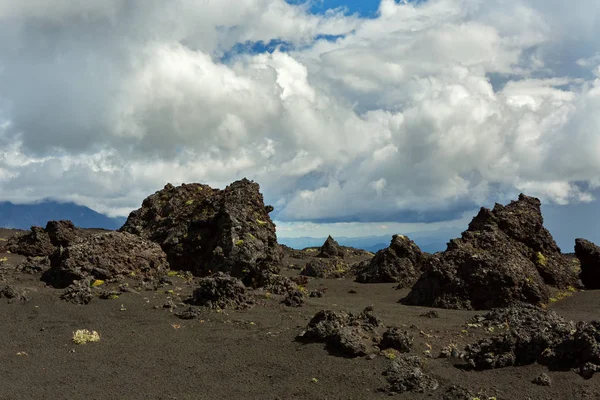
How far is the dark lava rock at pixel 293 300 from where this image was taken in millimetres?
20953

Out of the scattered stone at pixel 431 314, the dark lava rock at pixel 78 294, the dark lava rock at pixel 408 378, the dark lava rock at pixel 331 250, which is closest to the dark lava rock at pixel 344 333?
the dark lava rock at pixel 408 378

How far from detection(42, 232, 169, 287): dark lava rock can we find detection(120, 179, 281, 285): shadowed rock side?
205 centimetres

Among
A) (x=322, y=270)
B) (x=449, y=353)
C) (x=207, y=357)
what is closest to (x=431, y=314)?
(x=449, y=353)

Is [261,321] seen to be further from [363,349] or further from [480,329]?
[480,329]

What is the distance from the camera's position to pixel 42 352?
15398mm

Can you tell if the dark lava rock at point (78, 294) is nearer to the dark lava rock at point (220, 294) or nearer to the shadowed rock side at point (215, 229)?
the dark lava rock at point (220, 294)

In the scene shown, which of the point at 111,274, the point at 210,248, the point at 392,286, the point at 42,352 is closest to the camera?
the point at 42,352

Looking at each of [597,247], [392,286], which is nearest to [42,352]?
[392,286]

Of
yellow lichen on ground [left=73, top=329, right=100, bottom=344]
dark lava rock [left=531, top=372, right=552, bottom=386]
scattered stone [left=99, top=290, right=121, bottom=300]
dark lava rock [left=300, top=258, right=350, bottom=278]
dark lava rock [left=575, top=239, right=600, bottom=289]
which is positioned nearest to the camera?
dark lava rock [left=531, top=372, right=552, bottom=386]

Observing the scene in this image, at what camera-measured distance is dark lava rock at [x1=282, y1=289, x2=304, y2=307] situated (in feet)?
68.7

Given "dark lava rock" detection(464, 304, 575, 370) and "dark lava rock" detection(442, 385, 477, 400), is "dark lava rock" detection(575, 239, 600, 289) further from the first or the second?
"dark lava rock" detection(442, 385, 477, 400)

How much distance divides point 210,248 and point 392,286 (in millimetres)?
10877

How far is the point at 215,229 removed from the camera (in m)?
27.2

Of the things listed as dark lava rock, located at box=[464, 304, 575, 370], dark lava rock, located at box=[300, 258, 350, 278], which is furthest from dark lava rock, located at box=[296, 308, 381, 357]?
dark lava rock, located at box=[300, 258, 350, 278]
